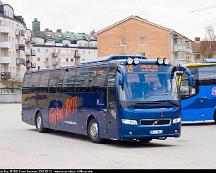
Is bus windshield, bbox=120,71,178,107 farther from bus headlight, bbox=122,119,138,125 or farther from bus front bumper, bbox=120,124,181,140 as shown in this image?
bus front bumper, bbox=120,124,181,140

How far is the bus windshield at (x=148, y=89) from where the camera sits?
63.1 feet

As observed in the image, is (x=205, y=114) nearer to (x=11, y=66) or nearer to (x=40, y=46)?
(x=11, y=66)

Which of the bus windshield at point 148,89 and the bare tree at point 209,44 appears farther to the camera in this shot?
the bare tree at point 209,44

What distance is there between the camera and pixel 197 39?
5664 inches

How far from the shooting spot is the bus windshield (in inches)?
757

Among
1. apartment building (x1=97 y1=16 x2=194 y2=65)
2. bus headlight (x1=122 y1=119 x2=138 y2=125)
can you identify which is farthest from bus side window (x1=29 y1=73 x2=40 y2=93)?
apartment building (x1=97 y1=16 x2=194 y2=65)

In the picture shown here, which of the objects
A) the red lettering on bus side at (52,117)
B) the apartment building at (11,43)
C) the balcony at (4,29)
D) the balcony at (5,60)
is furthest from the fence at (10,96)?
the red lettering on bus side at (52,117)

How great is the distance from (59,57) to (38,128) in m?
143

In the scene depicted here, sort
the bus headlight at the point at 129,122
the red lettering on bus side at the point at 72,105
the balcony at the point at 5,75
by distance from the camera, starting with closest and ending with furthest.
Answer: the bus headlight at the point at 129,122 → the red lettering on bus side at the point at 72,105 → the balcony at the point at 5,75

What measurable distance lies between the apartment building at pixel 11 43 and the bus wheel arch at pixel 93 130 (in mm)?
80666

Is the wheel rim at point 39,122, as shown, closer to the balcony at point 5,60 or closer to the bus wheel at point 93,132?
the bus wheel at point 93,132

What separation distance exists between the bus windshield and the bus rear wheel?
203 centimetres

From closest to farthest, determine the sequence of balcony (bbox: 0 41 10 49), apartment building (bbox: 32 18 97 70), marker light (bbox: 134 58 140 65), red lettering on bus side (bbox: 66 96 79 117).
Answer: marker light (bbox: 134 58 140 65) → red lettering on bus side (bbox: 66 96 79 117) → balcony (bbox: 0 41 10 49) → apartment building (bbox: 32 18 97 70)

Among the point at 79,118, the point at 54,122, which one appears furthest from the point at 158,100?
the point at 54,122
